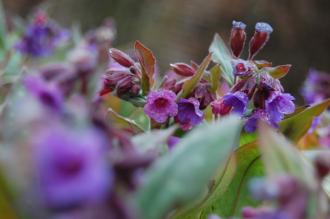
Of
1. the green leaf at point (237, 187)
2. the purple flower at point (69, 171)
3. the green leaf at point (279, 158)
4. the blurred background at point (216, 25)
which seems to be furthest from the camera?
the blurred background at point (216, 25)

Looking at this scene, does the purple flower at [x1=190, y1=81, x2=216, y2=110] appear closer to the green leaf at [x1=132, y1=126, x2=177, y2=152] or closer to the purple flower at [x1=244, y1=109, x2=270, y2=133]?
the purple flower at [x1=244, y1=109, x2=270, y2=133]

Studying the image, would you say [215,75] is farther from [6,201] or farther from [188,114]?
[6,201]

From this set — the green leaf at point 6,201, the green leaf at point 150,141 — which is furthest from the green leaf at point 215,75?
the green leaf at point 6,201

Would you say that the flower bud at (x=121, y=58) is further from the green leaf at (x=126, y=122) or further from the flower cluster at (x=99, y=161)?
the flower cluster at (x=99, y=161)

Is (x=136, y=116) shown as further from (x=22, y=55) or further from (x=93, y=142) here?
(x=22, y=55)

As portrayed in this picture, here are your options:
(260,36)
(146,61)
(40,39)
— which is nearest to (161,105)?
(146,61)

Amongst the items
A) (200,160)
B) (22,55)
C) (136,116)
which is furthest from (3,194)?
(22,55)
